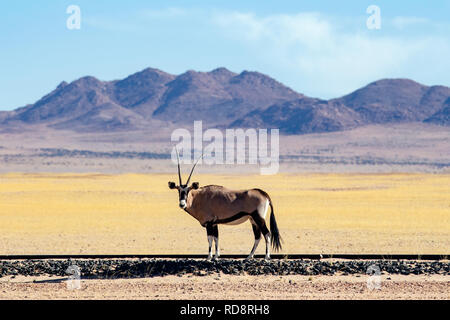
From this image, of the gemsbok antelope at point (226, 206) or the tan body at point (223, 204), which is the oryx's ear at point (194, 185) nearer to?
the gemsbok antelope at point (226, 206)

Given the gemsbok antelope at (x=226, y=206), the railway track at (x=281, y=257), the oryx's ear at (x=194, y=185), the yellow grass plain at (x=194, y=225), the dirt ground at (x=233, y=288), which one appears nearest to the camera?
the dirt ground at (x=233, y=288)

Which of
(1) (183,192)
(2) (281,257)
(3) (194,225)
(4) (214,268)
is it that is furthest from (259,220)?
(3) (194,225)

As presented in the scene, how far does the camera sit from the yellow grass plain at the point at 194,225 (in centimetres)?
1769

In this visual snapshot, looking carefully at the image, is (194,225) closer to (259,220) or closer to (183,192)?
(259,220)

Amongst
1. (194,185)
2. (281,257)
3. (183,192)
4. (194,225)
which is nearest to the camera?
(183,192)

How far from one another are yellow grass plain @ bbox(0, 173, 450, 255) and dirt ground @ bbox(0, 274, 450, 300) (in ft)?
15.2

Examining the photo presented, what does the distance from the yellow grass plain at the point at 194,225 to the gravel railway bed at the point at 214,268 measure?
3.61 meters

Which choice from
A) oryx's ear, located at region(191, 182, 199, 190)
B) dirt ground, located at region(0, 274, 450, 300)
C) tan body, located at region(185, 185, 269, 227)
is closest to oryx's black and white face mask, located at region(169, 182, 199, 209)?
oryx's ear, located at region(191, 182, 199, 190)

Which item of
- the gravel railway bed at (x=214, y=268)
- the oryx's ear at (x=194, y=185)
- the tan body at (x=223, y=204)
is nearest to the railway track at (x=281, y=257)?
the gravel railway bed at (x=214, y=268)

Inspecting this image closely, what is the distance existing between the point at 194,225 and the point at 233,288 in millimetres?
12138

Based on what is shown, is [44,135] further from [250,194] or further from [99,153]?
[250,194]

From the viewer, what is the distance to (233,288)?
11156 millimetres

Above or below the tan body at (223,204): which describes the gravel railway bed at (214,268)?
below
